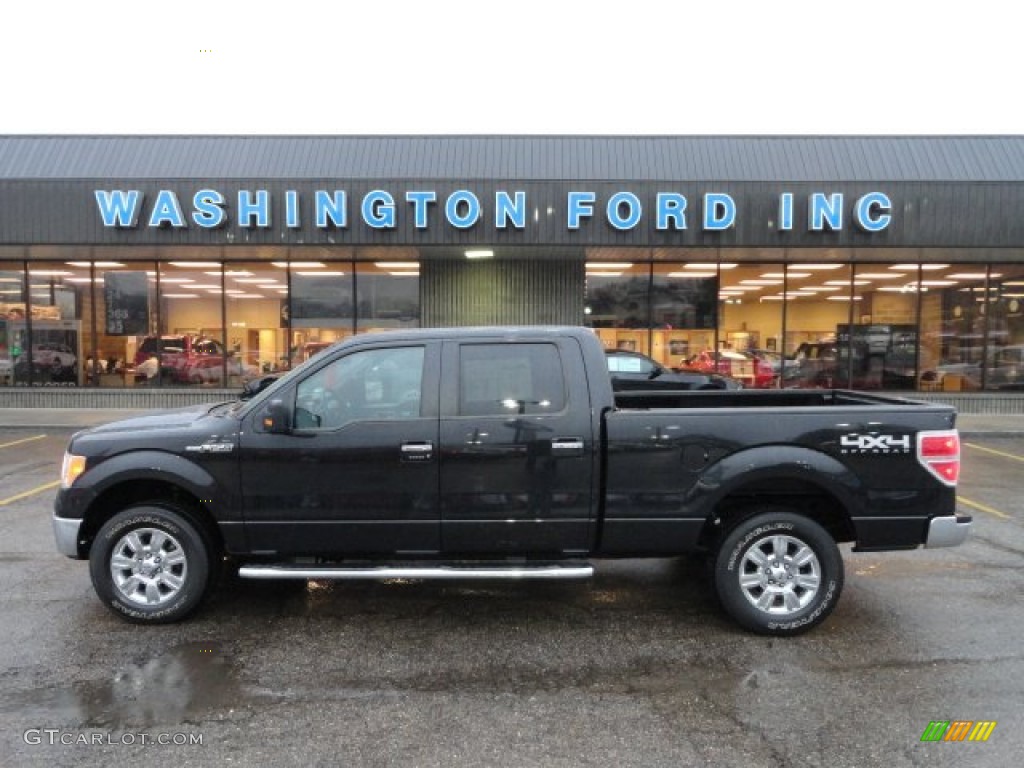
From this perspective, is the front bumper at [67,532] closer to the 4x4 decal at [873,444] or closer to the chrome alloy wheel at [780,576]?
the chrome alloy wheel at [780,576]

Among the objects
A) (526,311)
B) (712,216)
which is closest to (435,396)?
(712,216)

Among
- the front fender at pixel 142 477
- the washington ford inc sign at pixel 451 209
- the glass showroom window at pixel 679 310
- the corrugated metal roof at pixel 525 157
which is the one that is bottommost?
the front fender at pixel 142 477

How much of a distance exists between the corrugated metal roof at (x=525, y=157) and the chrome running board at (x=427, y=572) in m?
12.1

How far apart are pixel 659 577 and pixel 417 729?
2786mm

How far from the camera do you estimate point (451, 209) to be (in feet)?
47.5

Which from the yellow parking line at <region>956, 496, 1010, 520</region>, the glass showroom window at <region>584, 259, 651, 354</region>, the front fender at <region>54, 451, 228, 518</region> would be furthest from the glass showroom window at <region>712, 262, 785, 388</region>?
the front fender at <region>54, 451, 228, 518</region>

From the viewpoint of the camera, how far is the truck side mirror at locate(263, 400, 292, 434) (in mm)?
4746

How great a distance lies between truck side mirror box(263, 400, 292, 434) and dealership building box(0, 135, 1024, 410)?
1020 cm

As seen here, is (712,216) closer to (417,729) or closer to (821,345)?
(821,345)

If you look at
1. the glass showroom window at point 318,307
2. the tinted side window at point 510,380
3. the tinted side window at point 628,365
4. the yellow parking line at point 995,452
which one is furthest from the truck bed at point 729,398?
the glass showroom window at point 318,307

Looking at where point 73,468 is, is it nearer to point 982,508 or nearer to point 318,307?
point 982,508

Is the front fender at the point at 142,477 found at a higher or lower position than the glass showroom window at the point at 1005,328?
lower

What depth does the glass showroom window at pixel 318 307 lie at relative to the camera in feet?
57.2

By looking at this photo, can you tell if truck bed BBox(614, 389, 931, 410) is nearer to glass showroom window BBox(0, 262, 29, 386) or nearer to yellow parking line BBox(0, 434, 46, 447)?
yellow parking line BBox(0, 434, 46, 447)
